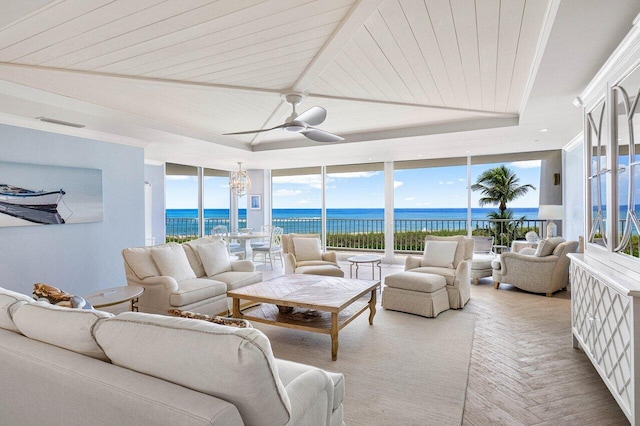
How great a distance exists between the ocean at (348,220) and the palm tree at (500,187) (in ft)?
0.93

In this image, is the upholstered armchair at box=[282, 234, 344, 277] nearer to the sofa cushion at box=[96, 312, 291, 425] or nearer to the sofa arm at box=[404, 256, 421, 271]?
the sofa arm at box=[404, 256, 421, 271]

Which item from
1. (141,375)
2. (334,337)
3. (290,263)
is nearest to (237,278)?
(290,263)

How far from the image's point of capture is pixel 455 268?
486cm

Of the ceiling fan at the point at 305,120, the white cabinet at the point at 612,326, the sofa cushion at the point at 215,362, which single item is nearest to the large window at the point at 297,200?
the ceiling fan at the point at 305,120

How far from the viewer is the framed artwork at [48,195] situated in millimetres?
4070

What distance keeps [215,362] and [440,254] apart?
434 centimetres

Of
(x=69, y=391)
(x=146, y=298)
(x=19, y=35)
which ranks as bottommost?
(x=146, y=298)

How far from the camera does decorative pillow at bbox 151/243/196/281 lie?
4121 mm

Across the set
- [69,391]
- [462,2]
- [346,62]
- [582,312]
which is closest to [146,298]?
[69,391]

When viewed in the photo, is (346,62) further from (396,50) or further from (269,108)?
(269,108)

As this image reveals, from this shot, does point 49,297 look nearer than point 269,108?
Yes

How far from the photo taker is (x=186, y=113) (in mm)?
4430

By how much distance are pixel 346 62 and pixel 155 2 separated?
151 centimetres

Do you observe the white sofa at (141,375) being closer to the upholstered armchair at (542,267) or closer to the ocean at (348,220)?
the upholstered armchair at (542,267)
